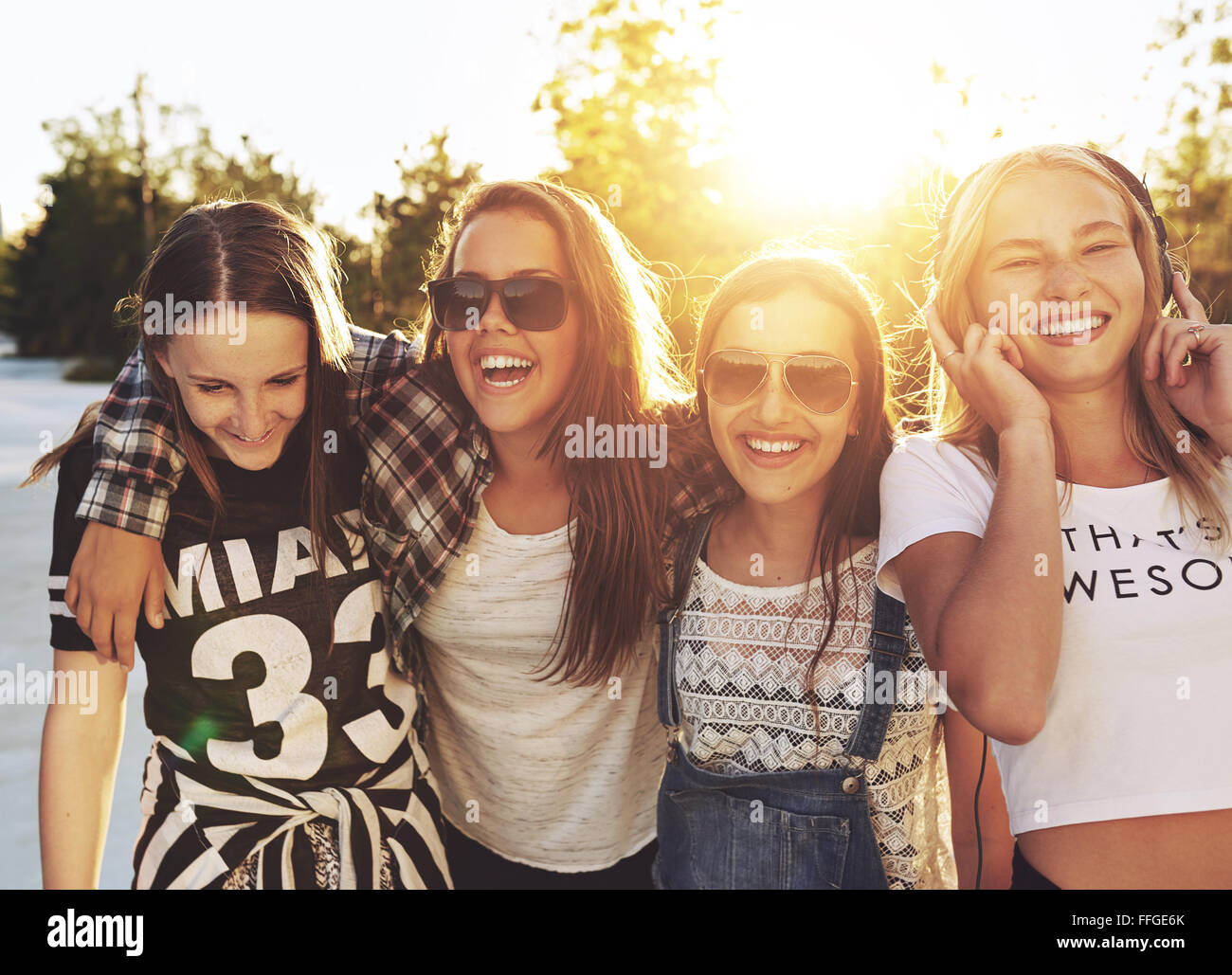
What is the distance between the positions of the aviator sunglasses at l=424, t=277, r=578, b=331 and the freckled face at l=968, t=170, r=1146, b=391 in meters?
1.06

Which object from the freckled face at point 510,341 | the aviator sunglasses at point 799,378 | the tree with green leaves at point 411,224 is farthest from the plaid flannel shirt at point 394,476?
the tree with green leaves at point 411,224

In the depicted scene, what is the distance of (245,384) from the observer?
2.20m

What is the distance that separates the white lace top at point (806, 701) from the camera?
2092mm

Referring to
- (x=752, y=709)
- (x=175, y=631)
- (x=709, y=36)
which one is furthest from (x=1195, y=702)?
(x=709, y=36)

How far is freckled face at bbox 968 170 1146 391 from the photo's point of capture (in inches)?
77.7

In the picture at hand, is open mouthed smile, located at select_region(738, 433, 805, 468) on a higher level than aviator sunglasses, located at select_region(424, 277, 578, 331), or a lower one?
lower

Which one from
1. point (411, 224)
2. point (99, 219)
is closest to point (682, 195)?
point (411, 224)

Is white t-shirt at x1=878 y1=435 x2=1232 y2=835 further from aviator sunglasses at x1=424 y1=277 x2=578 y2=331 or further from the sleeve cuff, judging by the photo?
the sleeve cuff

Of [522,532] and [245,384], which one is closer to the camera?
[245,384]

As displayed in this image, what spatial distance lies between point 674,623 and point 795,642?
0.30m
